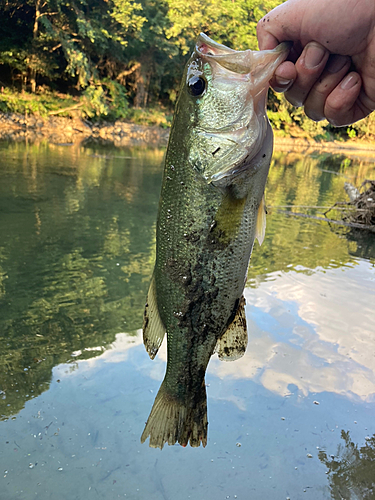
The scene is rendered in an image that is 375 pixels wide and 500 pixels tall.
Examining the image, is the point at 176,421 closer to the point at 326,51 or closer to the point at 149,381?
the point at 149,381

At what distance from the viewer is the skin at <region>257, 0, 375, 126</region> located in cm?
211

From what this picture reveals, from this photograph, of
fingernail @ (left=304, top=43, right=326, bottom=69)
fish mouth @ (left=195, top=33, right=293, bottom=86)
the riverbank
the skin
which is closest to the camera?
fish mouth @ (left=195, top=33, right=293, bottom=86)

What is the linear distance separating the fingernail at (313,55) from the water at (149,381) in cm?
255

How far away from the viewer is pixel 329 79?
2426mm

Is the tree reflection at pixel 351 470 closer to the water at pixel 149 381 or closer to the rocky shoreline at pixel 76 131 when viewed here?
the water at pixel 149 381

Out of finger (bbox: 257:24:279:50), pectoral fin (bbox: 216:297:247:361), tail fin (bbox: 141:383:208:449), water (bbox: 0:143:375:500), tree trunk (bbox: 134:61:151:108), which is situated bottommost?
water (bbox: 0:143:375:500)

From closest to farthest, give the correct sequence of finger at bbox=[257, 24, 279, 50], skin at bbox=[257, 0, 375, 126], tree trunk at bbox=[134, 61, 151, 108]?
skin at bbox=[257, 0, 375, 126] < finger at bbox=[257, 24, 279, 50] < tree trunk at bbox=[134, 61, 151, 108]

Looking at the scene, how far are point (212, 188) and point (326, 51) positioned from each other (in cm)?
103

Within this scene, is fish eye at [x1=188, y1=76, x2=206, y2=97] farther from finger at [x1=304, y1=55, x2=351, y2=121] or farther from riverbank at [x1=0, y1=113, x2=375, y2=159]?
riverbank at [x1=0, y1=113, x2=375, y2=159]

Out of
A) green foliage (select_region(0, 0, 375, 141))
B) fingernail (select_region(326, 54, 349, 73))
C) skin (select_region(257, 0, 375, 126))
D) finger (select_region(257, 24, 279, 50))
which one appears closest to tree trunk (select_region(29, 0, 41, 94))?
green foliage (select_region(0, 0, 375, 141))

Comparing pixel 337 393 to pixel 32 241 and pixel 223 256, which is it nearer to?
pixel 223 256

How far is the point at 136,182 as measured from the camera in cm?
1285

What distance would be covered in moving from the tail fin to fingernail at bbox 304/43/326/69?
185 centimetres

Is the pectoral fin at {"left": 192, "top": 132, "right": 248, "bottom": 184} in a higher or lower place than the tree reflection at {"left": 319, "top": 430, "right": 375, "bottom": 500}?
higher
